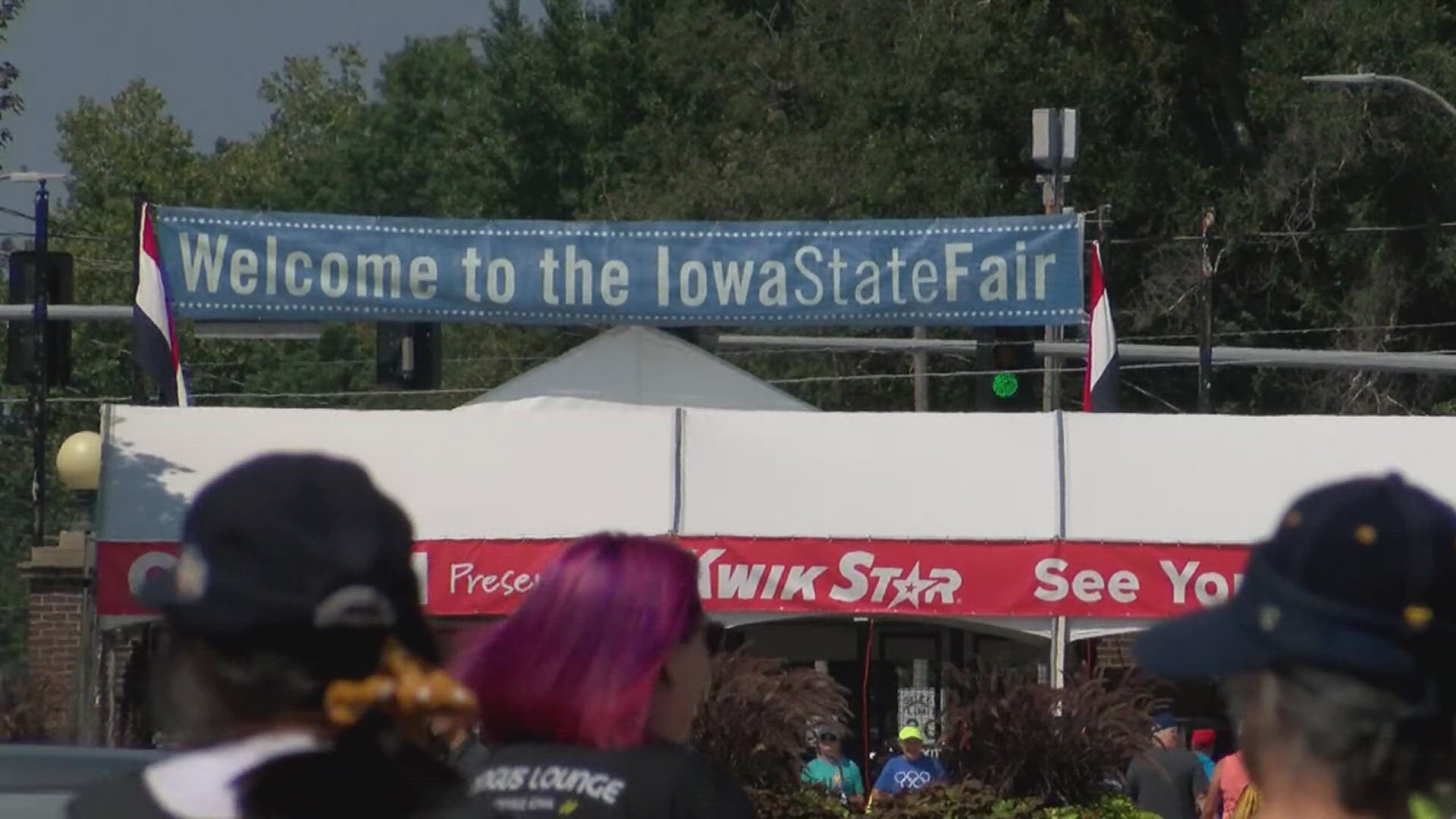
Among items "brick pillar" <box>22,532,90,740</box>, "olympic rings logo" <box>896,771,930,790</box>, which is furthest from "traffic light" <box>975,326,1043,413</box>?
"brick pillar" <box>22,532,90,740</box>

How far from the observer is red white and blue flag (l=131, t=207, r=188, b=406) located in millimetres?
17703

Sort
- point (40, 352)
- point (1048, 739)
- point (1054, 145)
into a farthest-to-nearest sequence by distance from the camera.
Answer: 1. point (1054, 145)
2. point (40, 352)
3. point (1048, 739)

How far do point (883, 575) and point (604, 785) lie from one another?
1352cm

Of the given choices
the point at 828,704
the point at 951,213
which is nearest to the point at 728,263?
the point at 828,704

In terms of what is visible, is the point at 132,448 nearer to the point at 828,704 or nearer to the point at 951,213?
the point at 828,704

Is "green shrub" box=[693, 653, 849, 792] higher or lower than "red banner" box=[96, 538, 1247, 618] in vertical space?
lower

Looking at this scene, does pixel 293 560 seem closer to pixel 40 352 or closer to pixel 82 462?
pixel 82 462

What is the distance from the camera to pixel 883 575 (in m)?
16.5

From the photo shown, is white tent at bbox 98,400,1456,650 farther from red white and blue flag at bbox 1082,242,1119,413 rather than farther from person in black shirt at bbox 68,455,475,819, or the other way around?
person in black shirt at bbox 68,455,475,819

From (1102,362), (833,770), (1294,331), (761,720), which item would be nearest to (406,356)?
(1102,362)

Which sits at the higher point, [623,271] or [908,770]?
[623,271]

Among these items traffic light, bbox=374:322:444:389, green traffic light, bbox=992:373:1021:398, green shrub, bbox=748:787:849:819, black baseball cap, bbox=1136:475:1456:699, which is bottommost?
green shrub, bbox=748:787:849:819

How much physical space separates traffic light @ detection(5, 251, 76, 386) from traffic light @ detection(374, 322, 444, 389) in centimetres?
892

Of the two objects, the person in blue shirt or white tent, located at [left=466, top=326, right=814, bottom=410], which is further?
white tent, located at [left=466, top=326, right=814, bottom=410]
